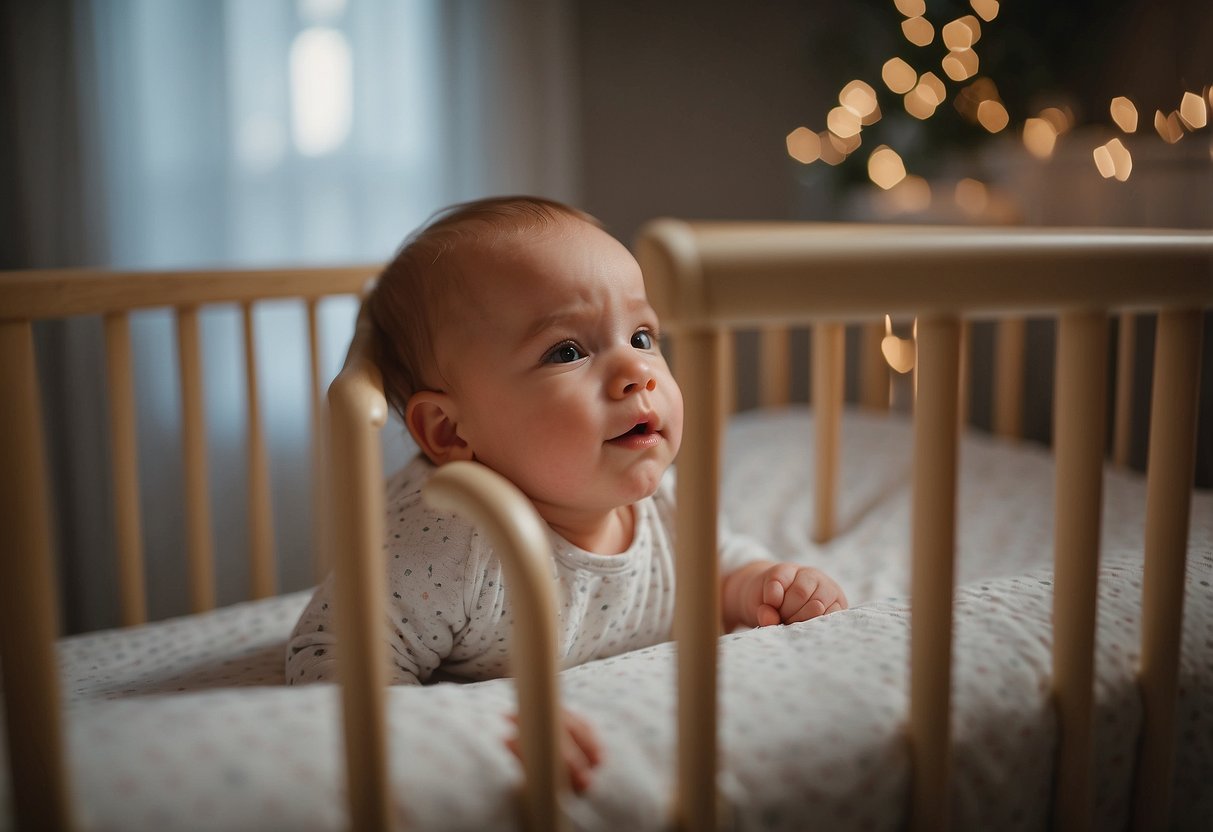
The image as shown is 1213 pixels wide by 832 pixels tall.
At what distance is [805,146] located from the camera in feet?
6.66

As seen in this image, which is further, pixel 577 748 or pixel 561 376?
pixel 561 376

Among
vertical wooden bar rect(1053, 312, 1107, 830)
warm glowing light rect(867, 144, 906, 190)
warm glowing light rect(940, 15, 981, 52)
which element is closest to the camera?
vertical wooden bar rect(1053, 312, 1107, 830)

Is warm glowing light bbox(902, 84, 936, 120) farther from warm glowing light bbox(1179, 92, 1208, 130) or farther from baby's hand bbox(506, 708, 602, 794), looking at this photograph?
baby's hand bbox(506, 708, 602, 794)

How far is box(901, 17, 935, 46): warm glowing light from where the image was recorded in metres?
1.69

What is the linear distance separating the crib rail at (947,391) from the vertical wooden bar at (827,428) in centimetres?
55

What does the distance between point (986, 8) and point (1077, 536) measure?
132 cm

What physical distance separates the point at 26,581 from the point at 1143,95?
76.9 inches

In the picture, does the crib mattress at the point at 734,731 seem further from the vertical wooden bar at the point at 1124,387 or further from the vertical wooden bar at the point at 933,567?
the vertical wooden bar at the point at 1124,387

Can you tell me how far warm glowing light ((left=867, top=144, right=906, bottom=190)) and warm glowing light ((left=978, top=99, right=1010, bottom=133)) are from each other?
0.15 meters

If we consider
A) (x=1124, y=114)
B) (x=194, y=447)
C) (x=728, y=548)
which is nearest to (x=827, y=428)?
(x=728, y=548)

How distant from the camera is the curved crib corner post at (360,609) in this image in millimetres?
481

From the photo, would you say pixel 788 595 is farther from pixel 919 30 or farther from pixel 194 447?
pixel 919 30

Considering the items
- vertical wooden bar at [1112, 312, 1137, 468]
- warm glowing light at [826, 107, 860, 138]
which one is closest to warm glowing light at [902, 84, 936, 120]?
warm glowing light at [826, 107, 860, 138]

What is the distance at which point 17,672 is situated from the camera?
491mm
